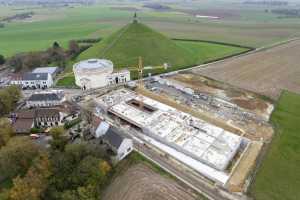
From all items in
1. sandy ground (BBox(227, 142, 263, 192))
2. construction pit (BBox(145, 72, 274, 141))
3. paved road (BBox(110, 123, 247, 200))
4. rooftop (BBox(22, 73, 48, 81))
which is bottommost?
paved road (BBox(110, 123, 247, 200))

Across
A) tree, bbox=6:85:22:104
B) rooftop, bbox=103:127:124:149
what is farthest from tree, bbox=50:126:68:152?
tree, bbox=6:85:22:104

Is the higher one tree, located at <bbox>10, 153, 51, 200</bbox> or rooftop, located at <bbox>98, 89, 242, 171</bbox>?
rooftop, located at <bbox>98, 89, 242, 171</bbox>

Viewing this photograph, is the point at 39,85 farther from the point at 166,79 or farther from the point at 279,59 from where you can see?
the point at 279,59

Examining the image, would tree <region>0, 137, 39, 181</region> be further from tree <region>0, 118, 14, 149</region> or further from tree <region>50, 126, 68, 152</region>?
tree <region>0, 118, 14, 149</region>

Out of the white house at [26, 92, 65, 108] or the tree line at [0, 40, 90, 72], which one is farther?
the tree line at [0, 40, 90, 72]

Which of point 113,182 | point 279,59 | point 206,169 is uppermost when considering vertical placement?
point 279,59

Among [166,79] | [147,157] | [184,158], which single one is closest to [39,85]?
[166,79]

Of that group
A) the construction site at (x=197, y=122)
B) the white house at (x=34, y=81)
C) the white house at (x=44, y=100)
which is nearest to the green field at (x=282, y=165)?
the construction site at (x=197, y=122)
